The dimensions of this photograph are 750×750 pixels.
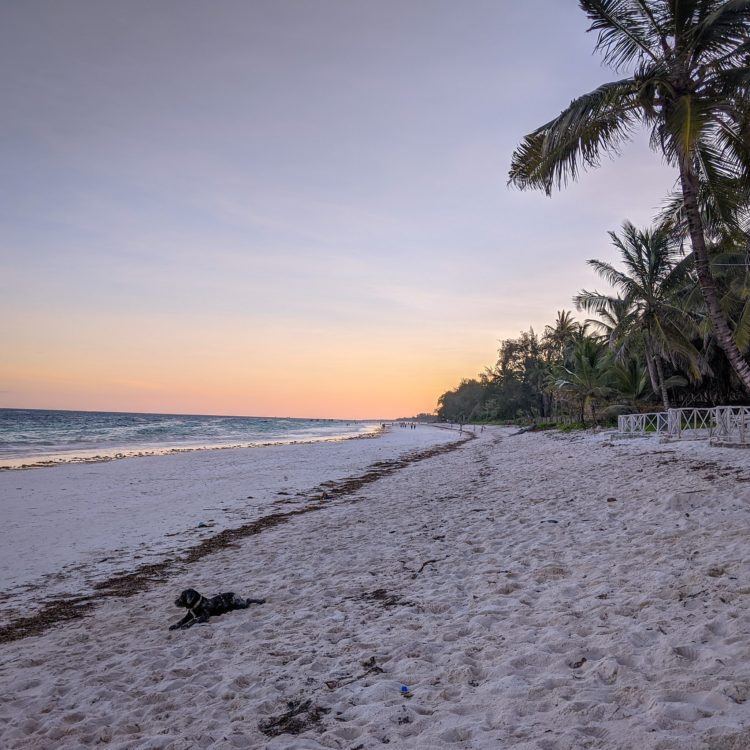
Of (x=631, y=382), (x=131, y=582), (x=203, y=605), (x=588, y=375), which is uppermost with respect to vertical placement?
(x=588, y=375)

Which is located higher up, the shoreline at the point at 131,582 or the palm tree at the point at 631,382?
the palm tree at the point at 631,382

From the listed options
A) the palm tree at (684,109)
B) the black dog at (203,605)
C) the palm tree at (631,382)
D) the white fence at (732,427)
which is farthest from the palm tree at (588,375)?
the black dog at (203,605)

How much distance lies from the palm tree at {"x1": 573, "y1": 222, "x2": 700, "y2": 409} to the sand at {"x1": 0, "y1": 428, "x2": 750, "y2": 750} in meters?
16.4

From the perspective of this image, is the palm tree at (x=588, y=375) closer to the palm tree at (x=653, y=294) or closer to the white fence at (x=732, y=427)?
the palm tree at (x=653, y=294)

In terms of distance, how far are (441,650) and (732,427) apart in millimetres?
11909

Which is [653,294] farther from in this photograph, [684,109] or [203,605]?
[203,605]

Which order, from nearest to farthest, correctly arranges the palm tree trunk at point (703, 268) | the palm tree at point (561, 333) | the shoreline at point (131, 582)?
the shoreline at point (131, 582), the palm tree trunk at point (703, 268), the palm tree at point (561, 333)

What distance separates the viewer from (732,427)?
12102 mm

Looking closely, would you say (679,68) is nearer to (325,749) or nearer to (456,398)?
(325,749)

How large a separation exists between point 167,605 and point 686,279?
24.2 meters

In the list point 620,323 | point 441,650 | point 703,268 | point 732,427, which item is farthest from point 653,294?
point 441,650

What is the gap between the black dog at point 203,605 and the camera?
4934 millimetres

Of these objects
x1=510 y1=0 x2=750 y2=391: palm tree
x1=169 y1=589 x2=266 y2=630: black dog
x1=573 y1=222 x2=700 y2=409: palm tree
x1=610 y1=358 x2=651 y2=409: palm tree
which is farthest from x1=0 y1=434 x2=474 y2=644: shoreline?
x1=610 y1=358 x2=651 y2=409: palm tree

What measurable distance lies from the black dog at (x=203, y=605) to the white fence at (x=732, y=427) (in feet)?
38.5
